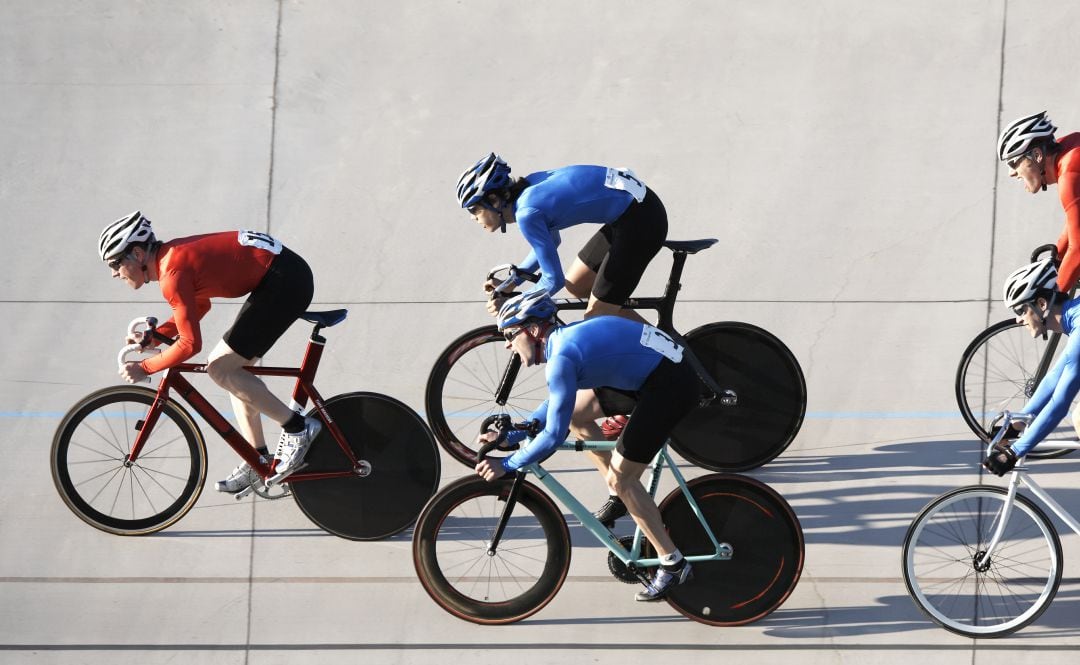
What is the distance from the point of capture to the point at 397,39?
32.4ft

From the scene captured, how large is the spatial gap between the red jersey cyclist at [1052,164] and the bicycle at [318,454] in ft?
11.2

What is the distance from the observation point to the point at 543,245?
6418mm

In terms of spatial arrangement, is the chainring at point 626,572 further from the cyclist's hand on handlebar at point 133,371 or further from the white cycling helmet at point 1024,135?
the white cycling helmet at point 1024,135

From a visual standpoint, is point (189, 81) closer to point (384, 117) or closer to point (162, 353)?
point (384, 117)

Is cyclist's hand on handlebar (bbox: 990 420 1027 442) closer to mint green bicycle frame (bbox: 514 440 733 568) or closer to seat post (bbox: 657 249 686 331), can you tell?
mint green bicycle frame (bbox: 514 440 733 568)

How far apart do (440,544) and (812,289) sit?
3381mm

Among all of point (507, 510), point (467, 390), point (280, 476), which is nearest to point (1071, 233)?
point (507, 510)

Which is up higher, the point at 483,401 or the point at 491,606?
Result: the point at 483,401

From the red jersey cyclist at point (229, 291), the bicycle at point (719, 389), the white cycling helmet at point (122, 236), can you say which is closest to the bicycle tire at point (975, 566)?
the bicycle at point (719, 389)

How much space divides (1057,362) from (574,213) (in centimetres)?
244

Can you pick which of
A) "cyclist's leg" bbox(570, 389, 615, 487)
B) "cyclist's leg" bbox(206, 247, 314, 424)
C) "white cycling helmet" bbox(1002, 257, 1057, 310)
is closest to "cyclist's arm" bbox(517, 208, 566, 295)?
"cyclist's leg" bbox(570, 389, 615, 487)

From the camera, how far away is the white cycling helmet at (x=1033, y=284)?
595 centimetres

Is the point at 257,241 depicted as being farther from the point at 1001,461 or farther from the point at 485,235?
the point at 1001,461

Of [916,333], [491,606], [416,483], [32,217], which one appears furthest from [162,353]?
[916,333]
